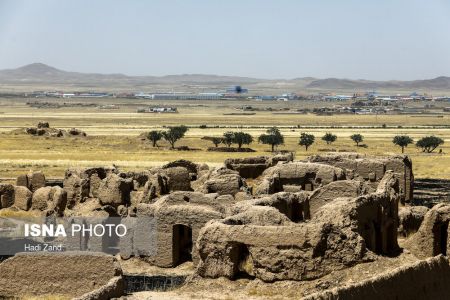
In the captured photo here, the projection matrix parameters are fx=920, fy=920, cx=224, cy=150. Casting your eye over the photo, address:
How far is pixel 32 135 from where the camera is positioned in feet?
322

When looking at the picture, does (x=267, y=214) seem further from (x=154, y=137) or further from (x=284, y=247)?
(x=154, y=137)

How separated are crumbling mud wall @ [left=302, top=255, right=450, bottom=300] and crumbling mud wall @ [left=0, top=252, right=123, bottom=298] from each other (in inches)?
225

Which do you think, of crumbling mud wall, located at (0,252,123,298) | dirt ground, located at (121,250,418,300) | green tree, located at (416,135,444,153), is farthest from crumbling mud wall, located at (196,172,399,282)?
green tree, located at (416,135,444,153)

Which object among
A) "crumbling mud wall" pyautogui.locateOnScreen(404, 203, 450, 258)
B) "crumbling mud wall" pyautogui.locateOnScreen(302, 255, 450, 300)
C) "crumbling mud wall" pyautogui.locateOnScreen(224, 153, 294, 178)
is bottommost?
"crumbling mud wall" pyautogui.locateOnScreen(224, 153, 294, 178)

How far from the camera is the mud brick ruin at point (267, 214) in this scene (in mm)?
19500

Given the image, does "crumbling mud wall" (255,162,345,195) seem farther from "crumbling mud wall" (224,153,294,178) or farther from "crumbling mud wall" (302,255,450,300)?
"crumbling mud wall" (302,255,450,300)

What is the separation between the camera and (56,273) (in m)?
20.0

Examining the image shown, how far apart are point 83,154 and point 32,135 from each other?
18614 millimetres

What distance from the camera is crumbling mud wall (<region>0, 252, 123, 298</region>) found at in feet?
64.3

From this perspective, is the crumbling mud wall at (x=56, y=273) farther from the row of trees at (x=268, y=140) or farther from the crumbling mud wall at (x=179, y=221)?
the row of trees at (x=268, y=140)

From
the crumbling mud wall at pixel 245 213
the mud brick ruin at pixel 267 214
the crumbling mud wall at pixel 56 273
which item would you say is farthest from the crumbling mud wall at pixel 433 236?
the crumbling mud wall at pixel 56 273

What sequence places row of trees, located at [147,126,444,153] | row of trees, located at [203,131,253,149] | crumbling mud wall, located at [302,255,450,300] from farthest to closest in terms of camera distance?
row of trees, located at [203,131,253,149] < row of trees, located at [147,126,444,153] < crumbling mud wall, located at [302,255,450,300]

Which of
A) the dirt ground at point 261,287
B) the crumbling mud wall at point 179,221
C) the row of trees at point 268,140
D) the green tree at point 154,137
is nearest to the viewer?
the dirt ground at point 261,287

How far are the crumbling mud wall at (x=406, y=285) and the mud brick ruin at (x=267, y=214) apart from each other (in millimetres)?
38
